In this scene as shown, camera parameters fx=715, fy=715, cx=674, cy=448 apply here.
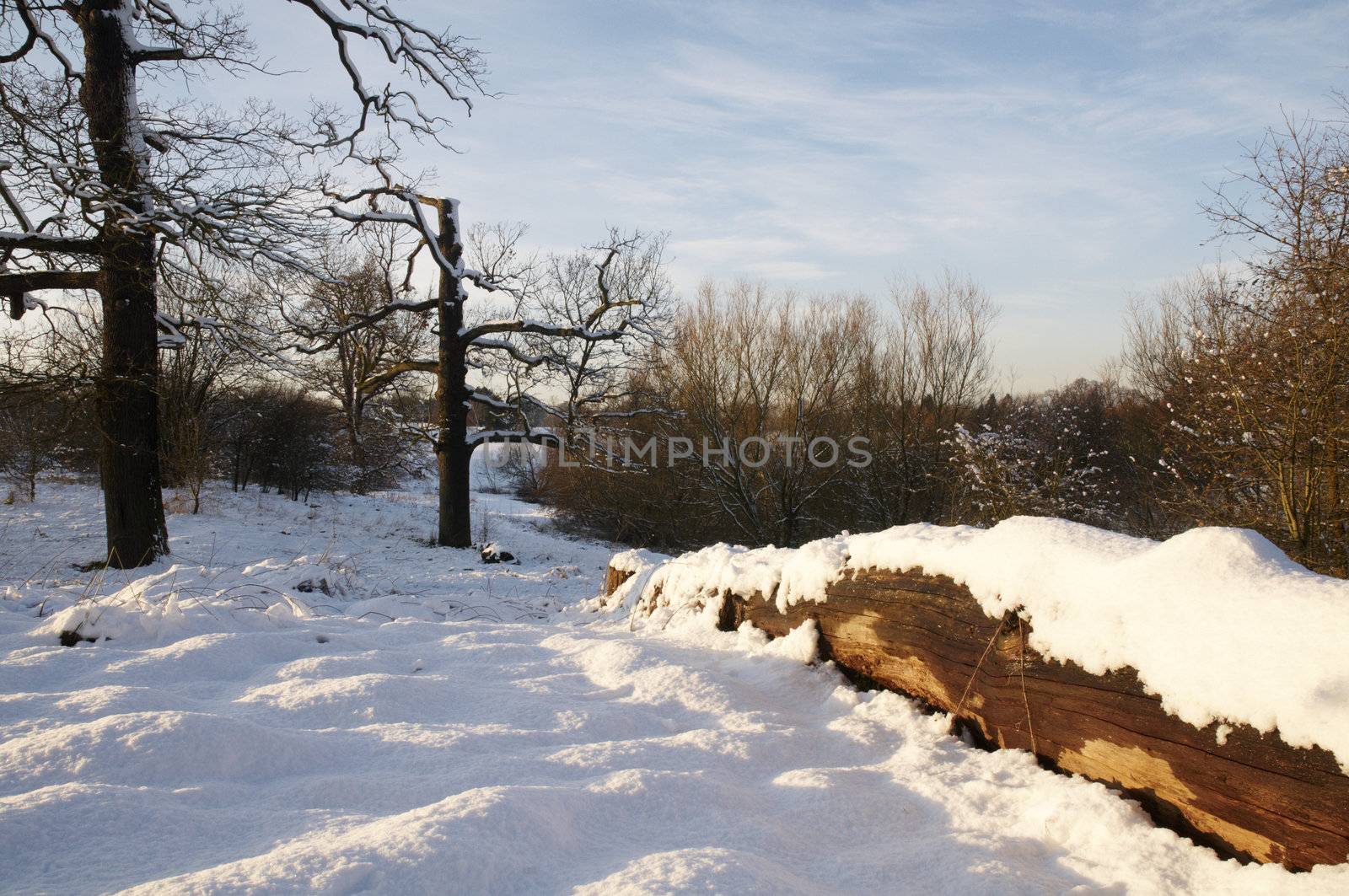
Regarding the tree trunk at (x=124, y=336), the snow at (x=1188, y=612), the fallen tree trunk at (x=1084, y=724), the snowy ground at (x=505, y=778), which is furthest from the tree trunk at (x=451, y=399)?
the snow at (x=1188, y=612)

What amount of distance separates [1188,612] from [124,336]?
947 cm

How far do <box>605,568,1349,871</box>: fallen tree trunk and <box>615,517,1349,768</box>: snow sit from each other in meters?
0.06

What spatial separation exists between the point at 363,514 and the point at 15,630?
473 inches

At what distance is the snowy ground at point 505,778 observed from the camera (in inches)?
64.9

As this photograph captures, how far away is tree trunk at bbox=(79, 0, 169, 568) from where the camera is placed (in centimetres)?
736

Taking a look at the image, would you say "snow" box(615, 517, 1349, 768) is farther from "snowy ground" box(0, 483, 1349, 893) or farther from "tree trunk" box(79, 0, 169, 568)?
"tree trunk" box(79, 0, 169, 568)

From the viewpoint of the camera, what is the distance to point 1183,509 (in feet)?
30.7

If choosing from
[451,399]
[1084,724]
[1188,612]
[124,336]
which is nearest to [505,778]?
[1084,724]

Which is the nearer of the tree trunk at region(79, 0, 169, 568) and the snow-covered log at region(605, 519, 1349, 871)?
the snow-covered log at region(605, 519, 1349, 871)

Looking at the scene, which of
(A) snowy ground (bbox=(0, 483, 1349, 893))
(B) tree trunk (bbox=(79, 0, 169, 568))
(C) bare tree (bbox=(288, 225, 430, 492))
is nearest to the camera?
(A) snowy ground (bbox=(0, 483, 1349, 893))

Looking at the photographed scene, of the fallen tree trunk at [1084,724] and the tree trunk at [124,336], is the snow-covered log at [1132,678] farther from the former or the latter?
the tree trunk at [124,336]

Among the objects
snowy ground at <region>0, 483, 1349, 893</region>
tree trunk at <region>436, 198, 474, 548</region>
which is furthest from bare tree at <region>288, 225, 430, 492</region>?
snowy ground at <region>0, 483, 1349, 893</region>

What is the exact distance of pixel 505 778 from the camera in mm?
2182

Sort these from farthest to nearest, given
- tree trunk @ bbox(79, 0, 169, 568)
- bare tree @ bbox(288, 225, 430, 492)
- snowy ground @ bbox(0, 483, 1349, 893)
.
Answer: bare tree @ bbox(288, 225, 430, 492)
tree trunk @ bbox(79, 0, 169, 568)
snowy ground @ bbox(0, 483, 1349, 893)
